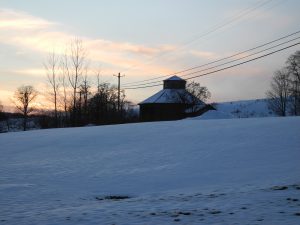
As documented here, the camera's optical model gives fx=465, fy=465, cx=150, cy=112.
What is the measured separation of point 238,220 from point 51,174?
14.8 meters

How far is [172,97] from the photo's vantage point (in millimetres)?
80062

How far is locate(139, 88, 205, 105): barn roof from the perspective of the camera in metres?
78.8

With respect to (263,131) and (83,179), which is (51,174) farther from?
(263,131)

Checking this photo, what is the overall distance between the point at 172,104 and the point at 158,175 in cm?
5807

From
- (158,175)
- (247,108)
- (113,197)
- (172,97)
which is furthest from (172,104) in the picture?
(113,197)

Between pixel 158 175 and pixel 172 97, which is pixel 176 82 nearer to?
pixel 172 97

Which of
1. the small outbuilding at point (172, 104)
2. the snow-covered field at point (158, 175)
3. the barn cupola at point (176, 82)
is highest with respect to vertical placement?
the barn cupola at point (176, 82)

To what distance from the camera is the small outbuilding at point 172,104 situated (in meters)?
78.0

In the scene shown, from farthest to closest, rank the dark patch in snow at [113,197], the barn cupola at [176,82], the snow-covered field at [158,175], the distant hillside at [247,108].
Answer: the distant hillside at [247,108] < the barn cupola at [176,82] < the dark patch in snow at [113,197] < the snow-covered field at [158,175]

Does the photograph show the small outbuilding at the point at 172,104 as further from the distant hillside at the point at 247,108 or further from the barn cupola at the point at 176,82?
the distant hillside at the point at 247,108

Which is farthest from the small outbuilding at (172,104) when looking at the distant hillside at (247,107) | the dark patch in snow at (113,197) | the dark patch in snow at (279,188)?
the dark patch in snow at (279,188)

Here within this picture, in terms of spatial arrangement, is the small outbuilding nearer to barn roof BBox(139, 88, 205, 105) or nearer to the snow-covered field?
barn roof BBox(139, 88, 205, 105)

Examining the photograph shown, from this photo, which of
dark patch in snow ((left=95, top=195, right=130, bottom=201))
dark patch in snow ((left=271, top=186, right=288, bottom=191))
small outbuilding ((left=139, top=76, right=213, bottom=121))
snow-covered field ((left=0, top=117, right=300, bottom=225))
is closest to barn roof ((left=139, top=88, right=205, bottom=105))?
small outbuilding ((left=139, top=76, right=213, bottom=121))

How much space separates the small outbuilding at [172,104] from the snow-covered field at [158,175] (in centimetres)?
3836
